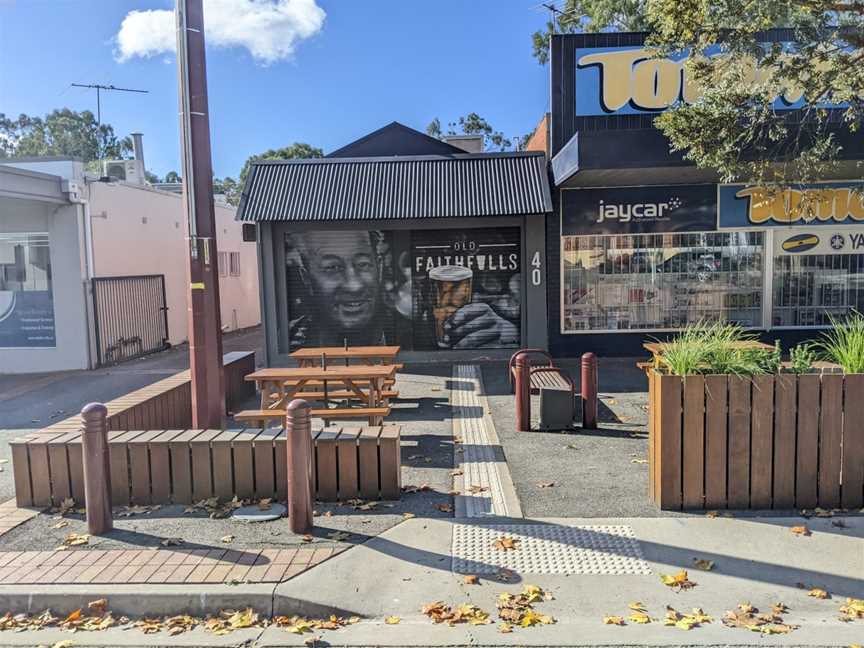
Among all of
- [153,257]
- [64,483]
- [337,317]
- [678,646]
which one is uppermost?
[153,257]

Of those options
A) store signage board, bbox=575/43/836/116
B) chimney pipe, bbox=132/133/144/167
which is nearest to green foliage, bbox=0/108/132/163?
chimney pipe, bbox=132/133/144/167

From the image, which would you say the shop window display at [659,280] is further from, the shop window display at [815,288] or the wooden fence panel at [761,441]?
the wooden fence panel at [761,441]

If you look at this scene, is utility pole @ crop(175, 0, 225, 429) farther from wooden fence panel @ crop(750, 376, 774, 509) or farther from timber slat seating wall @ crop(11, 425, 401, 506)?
wooden fence panel @ crop(750, 376, 774, 509)

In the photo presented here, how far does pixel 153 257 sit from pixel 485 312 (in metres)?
9.88

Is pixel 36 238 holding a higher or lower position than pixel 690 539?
higher

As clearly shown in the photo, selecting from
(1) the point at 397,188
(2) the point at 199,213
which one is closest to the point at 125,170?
(1) the point at 397,188

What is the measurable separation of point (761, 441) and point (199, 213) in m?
5.46

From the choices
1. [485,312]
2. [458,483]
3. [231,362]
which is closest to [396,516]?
[458,483]

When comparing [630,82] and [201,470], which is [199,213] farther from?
[630,82]

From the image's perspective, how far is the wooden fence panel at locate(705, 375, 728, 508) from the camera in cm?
560

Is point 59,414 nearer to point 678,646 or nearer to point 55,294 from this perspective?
point 55,294

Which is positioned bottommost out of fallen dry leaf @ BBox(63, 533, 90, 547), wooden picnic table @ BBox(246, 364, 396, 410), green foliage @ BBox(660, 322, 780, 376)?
fallen dry leaf @ BBox(63, 533, 90, 547)

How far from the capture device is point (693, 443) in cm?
566

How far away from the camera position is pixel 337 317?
47.6ft
